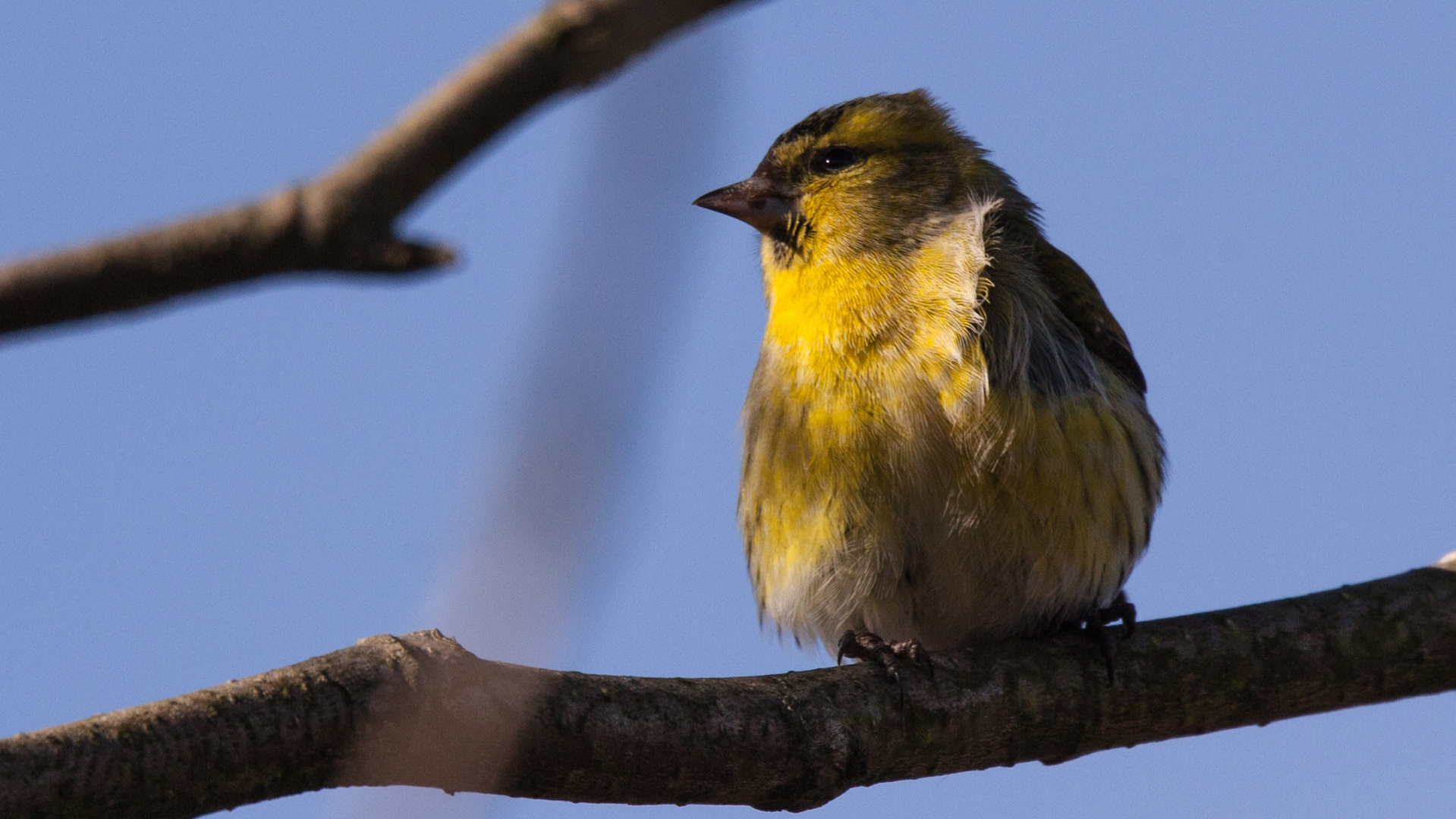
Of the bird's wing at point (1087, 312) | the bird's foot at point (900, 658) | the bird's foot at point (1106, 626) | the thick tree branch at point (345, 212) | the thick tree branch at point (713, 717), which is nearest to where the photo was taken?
the thick tree branch at point (345, 212)

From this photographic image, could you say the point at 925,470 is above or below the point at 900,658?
above

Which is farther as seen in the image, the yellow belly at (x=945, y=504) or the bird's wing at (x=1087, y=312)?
the bird's wing at (x=1087, y=312)

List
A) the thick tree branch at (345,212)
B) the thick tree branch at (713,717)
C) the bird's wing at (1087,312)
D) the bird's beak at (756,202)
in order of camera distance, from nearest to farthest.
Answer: the thick tree branch at (345,212), the thick tree branch at (713,717), the bird's wing at (1087,312), the bird's beak at (756,202)

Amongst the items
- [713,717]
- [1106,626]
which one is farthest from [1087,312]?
[713,717]

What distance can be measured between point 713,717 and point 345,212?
1416 millimetres

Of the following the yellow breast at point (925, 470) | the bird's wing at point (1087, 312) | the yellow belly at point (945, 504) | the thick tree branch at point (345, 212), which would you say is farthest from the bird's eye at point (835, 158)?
the thick tree branch at point (345, 212)

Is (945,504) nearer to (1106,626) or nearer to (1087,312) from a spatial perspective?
(1106,626)

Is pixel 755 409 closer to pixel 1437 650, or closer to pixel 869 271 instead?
pixel 869 271

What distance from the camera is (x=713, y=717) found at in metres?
2.97

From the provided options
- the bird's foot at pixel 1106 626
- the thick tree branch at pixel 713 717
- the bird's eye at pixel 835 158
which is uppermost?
the bird's eye at pixel 835 158

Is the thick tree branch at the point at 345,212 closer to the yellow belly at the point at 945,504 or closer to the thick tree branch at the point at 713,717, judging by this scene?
the thick tree branch at the point at 713,717

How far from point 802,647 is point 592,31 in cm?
303

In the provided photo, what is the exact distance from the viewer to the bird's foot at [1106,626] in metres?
3.82

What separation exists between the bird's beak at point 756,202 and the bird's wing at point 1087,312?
878mm
